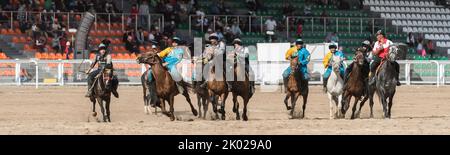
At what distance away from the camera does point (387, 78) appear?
84.7ft

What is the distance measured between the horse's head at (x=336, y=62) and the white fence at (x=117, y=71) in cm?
1486

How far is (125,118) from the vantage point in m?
27.2

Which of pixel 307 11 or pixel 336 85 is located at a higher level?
pixel 307 11

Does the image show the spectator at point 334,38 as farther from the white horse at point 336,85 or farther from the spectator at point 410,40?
the white horse at point 336,85

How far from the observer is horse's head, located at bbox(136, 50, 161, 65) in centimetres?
2432

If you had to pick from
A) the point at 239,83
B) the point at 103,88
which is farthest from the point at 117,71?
the point at 239,83

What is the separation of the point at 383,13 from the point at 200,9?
439 inches

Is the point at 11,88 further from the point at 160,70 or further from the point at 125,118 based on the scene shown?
the point at 160,70

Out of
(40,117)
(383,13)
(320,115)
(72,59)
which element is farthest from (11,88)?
(383,13)

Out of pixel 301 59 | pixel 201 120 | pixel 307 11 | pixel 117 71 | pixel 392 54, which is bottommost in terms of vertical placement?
pixel 201 120

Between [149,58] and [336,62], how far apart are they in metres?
5.00

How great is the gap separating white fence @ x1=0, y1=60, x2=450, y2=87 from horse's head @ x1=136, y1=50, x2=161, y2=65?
15415 mm

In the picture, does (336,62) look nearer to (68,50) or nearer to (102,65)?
(102,65)

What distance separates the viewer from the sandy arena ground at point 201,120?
69.4 ft
